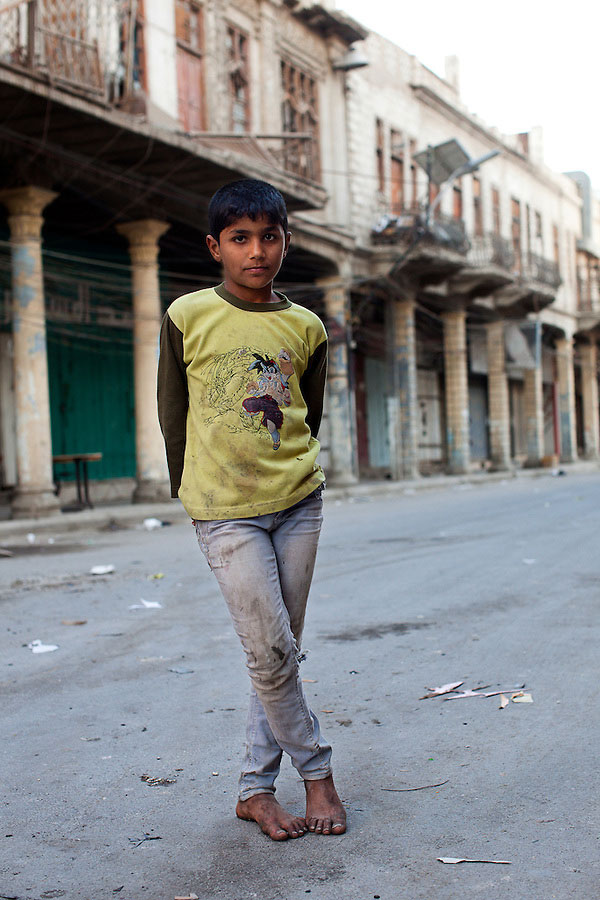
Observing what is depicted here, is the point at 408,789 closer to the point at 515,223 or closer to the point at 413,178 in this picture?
the point at 413,178

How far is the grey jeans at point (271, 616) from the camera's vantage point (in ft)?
8.50

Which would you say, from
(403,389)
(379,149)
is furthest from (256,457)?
(379,149)

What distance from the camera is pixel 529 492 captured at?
779 inches

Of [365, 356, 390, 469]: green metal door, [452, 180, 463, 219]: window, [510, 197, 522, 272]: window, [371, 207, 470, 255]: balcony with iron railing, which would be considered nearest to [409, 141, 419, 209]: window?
[371, 207, 470, 255]: balcony with iron railing

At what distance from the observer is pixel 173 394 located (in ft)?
9.00

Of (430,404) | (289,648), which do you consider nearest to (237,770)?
(289,648)

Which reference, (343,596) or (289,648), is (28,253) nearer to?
(343,596)

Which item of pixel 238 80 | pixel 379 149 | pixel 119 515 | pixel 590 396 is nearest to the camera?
pixel 119 515

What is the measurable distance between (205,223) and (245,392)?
14957 millimetres

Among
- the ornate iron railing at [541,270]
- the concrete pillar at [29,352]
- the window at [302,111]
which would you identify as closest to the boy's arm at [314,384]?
the concrete pillar at [29,352]

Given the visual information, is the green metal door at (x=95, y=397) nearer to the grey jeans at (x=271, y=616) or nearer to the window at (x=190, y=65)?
the window at (x=190, y=65)

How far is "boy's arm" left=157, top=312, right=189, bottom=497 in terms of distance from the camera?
2.69m

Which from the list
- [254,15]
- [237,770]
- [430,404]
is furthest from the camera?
[430,404]

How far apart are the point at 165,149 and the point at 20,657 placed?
10544 mm
